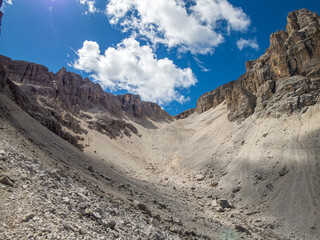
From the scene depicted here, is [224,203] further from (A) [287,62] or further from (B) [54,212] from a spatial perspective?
(A) [287,62]

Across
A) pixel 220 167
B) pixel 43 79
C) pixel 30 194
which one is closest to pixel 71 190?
pixel 30 194

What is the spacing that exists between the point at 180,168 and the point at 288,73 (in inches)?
1000

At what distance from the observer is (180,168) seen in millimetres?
34094

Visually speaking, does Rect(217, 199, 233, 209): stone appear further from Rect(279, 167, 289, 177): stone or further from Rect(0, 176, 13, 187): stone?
Rect(0, 176, 13, 187): stone

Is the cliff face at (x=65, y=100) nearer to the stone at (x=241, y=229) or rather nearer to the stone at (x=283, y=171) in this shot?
the stone at (x=241, y=229)

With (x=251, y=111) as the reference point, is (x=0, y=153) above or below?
below

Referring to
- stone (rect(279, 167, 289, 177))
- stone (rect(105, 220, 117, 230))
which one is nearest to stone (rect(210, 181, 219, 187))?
stone (rect(279, 167, 289, 177))

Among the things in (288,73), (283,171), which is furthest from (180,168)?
(288,73)

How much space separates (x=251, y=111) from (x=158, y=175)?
74.0 ft

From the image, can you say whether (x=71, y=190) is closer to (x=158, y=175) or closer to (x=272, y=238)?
(x=272, y=238)

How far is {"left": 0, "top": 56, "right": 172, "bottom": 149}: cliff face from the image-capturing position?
34.3 m

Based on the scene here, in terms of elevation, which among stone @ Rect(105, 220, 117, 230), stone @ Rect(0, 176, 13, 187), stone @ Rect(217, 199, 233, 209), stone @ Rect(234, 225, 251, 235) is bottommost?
stone @ Rect(105, 220, 117, 230)

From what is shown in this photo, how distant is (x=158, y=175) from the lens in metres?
31.9

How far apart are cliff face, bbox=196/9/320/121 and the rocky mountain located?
190mm
